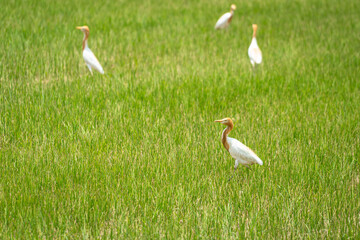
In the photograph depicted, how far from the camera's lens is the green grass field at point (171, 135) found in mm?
2674

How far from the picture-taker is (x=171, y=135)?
3.97 m

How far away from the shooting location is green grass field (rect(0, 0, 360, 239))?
8.77ft

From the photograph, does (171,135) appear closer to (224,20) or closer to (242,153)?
(242,153)

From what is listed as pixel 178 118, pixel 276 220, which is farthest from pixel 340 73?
pixel 276 220

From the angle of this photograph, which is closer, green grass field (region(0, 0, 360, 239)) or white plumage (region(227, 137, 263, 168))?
green grass field (region(0, 0, 360, 239))

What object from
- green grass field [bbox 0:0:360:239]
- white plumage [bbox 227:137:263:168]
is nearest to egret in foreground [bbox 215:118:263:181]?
white plumage [bbox 227:137:263:168]

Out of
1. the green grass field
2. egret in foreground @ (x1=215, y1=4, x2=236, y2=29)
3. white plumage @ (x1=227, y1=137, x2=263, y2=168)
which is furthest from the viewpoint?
egret in foreground @ (x1=215, y1=4, x2=236, y2=29)

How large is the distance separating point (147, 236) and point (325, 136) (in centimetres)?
229

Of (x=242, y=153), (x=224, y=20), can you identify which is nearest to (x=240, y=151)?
(x=242, y=153)

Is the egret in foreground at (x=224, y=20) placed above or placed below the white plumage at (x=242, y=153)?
above

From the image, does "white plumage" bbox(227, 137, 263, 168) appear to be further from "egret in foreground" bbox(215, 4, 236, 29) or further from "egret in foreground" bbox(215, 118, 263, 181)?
"egret in foreground" bbox(215, 4, 236, 29)

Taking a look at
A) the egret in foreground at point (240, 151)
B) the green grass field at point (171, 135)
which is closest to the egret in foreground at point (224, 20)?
the green grass field at point (171, 135)

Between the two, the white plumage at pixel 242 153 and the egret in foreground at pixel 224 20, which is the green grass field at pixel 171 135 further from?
the egret in foreground at pixel 224 20

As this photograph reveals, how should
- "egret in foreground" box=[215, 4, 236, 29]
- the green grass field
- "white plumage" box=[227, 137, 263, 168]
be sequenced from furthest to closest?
"egret in foreground" box=[215, 4, 236, 29] → "white plumage" box=[227, 137, 263, 168] → the green grass field
